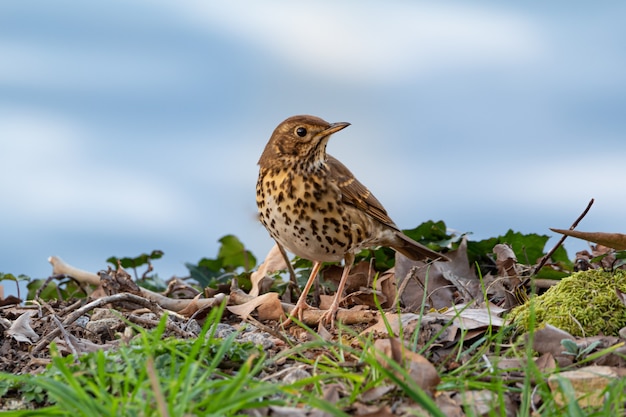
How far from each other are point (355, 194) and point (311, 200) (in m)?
0.50

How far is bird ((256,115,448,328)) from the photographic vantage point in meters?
6.38

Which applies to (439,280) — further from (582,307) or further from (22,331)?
(22,331)

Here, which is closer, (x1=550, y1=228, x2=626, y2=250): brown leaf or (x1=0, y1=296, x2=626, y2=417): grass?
(x1=0, y1=296, x2=626, y2=417): grass

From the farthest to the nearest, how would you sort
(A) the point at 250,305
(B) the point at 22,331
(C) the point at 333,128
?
(C) the point at 333,128
(A) the point at 250,305
(B) the point at 22,331

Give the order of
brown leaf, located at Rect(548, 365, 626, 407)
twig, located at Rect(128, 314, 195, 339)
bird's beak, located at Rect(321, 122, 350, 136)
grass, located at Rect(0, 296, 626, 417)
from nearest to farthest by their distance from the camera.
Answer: grass, located at Rect(0, 296, 626, 417) → brown leaf, located at Rect(548, 365, 626, 407) → twig, located at Rect(128, 314, 195, 339) → bird's beak, located at Rect(321, 122, 350, 136)

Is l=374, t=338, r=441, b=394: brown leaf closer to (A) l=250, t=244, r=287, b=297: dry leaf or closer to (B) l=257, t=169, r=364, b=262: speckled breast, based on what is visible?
(B) l=257, t=169, r=364, b=262: speckled breast

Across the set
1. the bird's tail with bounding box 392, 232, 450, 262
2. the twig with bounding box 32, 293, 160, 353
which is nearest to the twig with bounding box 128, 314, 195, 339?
the twig with bounding box 32, 293, 160, 353

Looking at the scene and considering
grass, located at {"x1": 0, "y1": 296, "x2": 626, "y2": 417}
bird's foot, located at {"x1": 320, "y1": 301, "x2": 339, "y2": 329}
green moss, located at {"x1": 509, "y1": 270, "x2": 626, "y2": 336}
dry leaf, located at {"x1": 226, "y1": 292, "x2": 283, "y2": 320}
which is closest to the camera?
grass, located at {"x1": 0, "y1": 296, "x2": 626, "y2": 417}

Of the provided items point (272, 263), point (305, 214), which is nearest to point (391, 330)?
point (305, 214)

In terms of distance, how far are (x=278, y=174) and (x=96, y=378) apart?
2.79 metres

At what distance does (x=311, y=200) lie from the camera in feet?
20.9

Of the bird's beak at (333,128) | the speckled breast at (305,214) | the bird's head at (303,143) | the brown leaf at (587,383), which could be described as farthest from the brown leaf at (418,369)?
the bird's beak at (333,128)

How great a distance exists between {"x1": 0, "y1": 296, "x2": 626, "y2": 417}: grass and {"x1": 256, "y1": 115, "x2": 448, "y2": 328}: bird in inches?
62.8

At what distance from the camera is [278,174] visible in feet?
21.5
